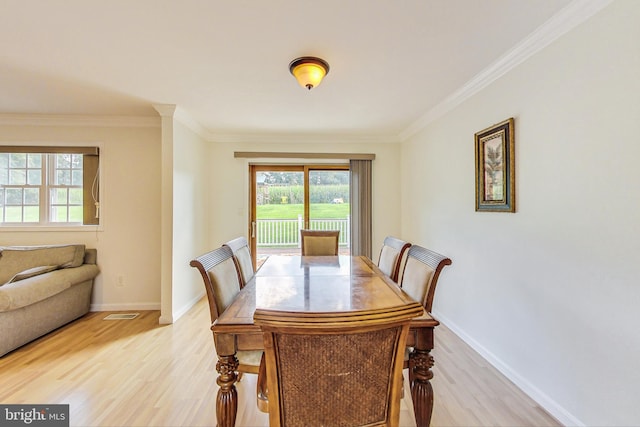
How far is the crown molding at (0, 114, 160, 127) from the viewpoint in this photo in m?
3.29

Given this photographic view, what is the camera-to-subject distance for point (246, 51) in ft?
6.39

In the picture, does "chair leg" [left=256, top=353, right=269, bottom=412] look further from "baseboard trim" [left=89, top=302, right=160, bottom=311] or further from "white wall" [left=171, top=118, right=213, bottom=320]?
"baseboard trim" [left=89, top=302, right=160, bottom=311]

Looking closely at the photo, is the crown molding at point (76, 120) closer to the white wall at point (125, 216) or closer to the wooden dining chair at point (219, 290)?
the white wall at point (125, 216)

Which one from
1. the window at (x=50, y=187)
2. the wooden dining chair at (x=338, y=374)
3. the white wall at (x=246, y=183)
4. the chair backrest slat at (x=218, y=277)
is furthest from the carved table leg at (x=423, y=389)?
the window at (x=50, y=187)

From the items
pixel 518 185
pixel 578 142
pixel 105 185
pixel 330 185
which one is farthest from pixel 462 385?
pixel 105 185

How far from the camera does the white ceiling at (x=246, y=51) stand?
1.55 meters

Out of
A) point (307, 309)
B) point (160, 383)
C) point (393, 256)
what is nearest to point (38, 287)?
point (160, 383)

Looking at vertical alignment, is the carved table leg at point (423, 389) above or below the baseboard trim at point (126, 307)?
above

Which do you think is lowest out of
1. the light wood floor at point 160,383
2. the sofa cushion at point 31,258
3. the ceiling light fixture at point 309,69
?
the light wood floor at point 160,383

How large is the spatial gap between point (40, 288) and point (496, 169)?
4128mm

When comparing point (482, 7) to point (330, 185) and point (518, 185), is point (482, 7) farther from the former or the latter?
point (330, 185)

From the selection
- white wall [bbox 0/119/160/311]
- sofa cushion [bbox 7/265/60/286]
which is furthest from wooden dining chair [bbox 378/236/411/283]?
sofa cushion [bbox 7/265/60/286]

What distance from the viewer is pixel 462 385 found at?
1958 mm

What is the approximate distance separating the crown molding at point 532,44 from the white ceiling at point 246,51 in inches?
1.8
